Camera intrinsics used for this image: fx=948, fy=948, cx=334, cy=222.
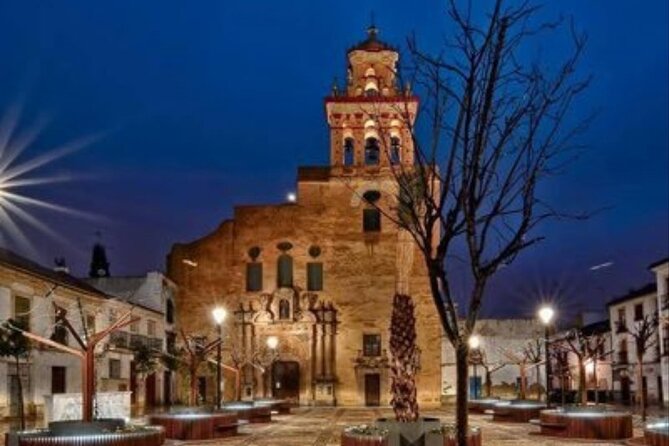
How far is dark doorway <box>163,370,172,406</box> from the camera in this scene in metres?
54.3

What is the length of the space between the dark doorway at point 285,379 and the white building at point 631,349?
1866 cm

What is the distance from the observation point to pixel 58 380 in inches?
1524

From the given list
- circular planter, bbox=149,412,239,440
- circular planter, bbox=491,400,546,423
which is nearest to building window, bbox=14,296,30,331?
circular planter, bbox=149,412,239,440

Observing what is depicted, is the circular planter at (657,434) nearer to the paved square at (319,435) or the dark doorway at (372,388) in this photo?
the paved square at (319,435)

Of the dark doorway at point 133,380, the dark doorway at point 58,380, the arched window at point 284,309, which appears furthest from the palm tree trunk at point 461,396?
the arched window at point 284,309

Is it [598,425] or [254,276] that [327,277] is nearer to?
[254,276]

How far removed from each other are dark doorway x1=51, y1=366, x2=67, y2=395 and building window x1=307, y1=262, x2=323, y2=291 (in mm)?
18974

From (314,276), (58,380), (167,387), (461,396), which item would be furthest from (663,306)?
(461,396)

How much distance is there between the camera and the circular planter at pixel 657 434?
1825cm

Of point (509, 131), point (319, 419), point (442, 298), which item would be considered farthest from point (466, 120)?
point (319, 419)

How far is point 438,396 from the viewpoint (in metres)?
54.1

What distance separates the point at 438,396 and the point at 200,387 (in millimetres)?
13666

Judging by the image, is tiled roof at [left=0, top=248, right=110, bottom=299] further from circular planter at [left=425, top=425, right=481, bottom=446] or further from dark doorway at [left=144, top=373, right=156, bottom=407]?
circular planter at [left=425, top=425, right=481, bottom=446]

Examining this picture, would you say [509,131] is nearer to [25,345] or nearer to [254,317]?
[25,345]
